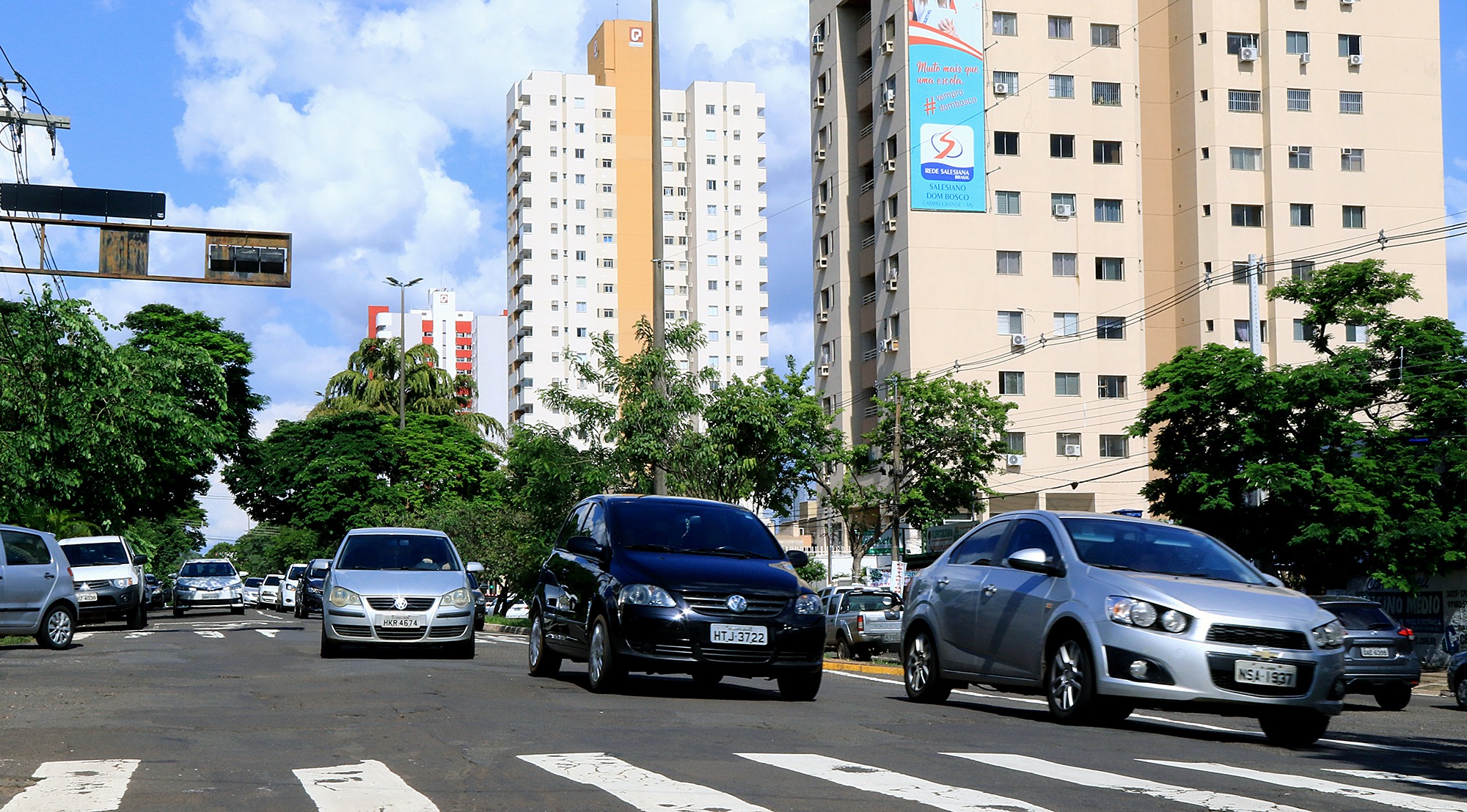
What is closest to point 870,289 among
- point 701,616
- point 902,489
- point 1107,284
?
point 1107,284

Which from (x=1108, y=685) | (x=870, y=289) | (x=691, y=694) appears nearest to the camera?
(x=1108, y=685)

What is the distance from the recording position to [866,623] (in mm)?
33719

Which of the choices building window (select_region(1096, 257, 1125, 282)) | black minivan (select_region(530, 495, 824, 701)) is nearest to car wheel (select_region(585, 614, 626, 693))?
black minivan (select_region(530, 495, 824, 701))

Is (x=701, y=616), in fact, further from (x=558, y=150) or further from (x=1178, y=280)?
(x=558, y=150)

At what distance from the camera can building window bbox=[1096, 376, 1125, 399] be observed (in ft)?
221

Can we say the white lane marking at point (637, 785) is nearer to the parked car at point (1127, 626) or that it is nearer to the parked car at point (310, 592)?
the parked car at point (1127, 626)

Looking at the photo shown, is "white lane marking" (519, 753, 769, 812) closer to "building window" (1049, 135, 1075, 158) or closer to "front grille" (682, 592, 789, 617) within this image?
"front grille" (682, 592, 789, 617)

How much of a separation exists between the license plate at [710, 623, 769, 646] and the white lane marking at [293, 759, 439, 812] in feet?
15.7

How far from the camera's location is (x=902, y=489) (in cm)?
5334

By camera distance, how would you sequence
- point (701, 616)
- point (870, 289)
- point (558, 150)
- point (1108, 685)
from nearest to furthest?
point (1108, 685) < point (701, 616) < point (870, 289) < point (558, 150)

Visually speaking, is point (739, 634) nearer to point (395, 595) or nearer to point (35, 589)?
point (395, 595)

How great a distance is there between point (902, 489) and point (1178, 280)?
23584mm

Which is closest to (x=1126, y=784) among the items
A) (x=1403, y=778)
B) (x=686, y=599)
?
(x=1403, y=778)

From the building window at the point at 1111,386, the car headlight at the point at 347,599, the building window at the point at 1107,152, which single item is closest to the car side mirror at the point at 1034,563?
the car headlight at the point at 347,599
